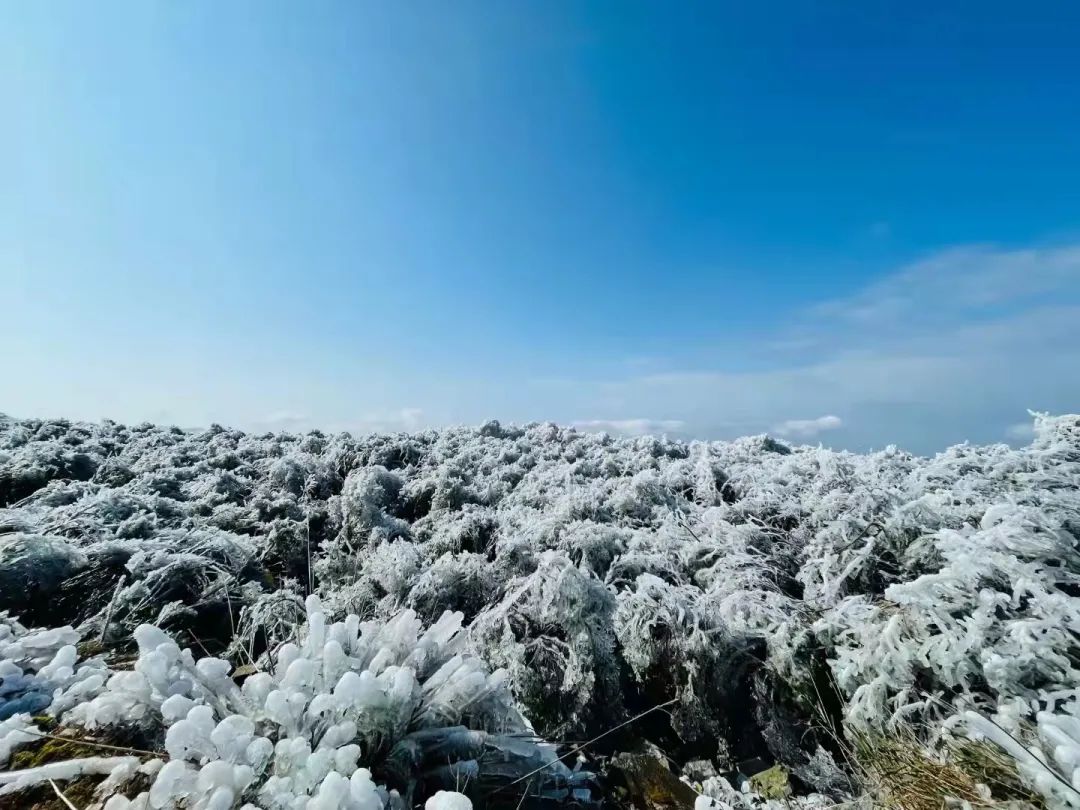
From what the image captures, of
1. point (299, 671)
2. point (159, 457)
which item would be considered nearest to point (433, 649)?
point (299, 671)

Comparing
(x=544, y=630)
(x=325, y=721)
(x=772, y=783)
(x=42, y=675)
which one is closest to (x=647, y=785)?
(x=772, y=783)

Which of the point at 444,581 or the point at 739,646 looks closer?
the point at 739,646

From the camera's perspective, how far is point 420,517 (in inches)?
322

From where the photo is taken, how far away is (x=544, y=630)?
4750mm

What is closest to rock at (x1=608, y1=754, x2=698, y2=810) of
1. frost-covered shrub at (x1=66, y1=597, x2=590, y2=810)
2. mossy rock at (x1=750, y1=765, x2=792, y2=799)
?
mossy rock at (x1=750, y1=765, x2=792, y2=799)

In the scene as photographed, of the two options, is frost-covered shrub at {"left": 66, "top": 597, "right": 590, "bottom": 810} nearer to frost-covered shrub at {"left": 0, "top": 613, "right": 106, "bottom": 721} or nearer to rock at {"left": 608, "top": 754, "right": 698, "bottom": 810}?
frost-covered shrub at {"left": 0, "top": 613, "right": 106, "bottom": 721}

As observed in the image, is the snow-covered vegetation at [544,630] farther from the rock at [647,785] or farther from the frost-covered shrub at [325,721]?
the rock at [647,785]

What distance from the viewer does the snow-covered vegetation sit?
1936 mm

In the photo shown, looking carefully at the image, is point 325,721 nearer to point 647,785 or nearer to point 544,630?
point 647,785

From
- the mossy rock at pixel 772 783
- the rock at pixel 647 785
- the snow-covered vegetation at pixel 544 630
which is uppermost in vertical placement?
the snow-covered vegetation at pixel 544 630

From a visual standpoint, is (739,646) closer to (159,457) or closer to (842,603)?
(842,603)

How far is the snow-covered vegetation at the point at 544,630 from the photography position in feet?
6.35

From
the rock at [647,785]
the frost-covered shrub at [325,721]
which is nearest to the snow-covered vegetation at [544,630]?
the frost-covered shrub at [325,721]

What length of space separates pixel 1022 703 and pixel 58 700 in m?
4.72
